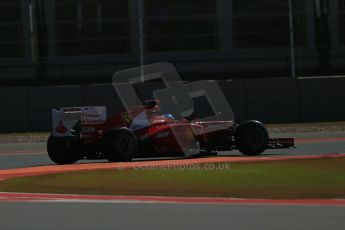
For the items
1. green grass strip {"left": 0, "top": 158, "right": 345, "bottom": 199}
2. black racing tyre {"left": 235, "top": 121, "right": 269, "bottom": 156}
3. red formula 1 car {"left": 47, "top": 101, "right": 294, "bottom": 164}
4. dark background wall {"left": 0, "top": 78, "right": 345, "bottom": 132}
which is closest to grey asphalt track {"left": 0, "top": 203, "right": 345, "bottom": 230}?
green grass strip {"left": 0, "top": 158, "right": 345, "bottom": 199}

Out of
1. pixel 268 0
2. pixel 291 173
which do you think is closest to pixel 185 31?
pixel 268 0

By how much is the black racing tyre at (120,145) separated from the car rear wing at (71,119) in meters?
0.62

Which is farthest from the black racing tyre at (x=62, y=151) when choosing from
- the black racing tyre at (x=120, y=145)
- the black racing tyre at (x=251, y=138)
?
the black racing tyre at (x=251, y=138)

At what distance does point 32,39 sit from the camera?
90.6 ft

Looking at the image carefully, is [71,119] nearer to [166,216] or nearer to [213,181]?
[213,181]

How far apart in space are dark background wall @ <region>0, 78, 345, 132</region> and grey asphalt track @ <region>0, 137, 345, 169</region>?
479 cm

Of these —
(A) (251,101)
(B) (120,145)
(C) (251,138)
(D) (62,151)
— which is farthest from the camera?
Answer: (A) (251,101)

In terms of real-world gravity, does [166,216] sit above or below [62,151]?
below

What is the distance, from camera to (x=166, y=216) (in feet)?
28.5

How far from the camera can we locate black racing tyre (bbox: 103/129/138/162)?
14.4 m

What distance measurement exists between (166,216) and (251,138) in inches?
272

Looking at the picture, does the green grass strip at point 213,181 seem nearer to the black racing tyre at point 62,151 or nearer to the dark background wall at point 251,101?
the black racing tyre at point 62,151

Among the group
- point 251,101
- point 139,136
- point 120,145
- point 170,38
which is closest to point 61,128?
point 120,145

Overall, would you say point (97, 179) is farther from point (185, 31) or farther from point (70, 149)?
point (185, 31)
